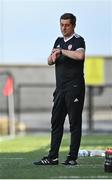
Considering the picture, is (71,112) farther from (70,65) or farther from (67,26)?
(67,26)

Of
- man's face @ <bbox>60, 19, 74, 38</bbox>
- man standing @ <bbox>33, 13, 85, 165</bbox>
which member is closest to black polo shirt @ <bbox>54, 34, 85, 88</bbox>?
man standing @ <bbox>33, 13, 85, 165</bbox>

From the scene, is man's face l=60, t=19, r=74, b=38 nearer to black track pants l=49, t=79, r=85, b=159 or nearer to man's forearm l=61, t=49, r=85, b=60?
man's forearm l=61, t=49, r=85, b=60

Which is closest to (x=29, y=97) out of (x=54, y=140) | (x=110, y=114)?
(x=110, y=114)

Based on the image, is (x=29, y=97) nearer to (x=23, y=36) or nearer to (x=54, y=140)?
(x=23, y=36)

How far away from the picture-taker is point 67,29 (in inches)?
396

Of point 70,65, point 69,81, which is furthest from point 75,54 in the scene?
point 69,81

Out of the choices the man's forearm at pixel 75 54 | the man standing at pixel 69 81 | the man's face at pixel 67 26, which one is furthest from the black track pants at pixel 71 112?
the man's face at pixel 67 26

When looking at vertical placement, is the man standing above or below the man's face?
below

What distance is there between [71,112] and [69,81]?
401 millimetres

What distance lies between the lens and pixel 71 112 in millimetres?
10164

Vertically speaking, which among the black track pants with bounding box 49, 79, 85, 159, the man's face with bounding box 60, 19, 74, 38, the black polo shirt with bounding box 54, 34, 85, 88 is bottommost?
the black track pants with bounding box 49, 79, 85, 159

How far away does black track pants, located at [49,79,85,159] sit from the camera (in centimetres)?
1012

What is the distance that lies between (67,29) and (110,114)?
16693mm

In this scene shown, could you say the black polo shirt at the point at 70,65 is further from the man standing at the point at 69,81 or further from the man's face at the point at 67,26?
the man's face at the point at 67,26
